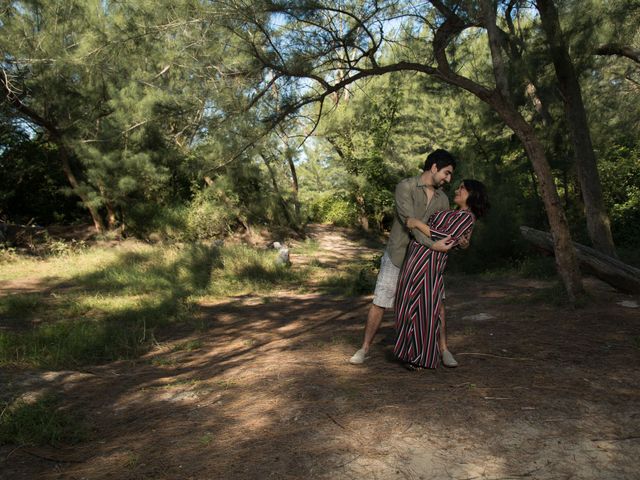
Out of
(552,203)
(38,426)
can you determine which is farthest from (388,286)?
(552,203)

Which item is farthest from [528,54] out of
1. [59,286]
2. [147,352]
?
[59,286]

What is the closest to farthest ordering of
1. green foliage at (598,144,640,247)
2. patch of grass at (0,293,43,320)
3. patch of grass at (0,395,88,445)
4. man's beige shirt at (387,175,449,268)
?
1. patch of grass at (0,395,88,445)
2. man's beige shirt at (387,175,449,268)
3. patch of grass at (0,293,43,320)
4. green foliage at (598,144,640,247)

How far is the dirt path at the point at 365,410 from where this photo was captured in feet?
7.79

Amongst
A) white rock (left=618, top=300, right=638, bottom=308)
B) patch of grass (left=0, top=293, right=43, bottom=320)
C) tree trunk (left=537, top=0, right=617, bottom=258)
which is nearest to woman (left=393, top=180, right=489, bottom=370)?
white rock (left=618, top=300, right=638, bottom=308)

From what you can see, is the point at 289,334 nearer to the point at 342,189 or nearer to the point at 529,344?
the point at 529,344

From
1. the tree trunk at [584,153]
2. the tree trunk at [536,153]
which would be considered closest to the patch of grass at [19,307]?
the tree trunk at [536,153]

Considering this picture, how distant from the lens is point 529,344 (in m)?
4.45

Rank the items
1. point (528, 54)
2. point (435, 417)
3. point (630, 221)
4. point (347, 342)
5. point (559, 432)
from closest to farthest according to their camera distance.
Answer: point (559, 432)
point (435, 417)
point (347, 342)
point (528, 54)
point (630, 221)

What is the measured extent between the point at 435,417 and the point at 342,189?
A: 17.4 m

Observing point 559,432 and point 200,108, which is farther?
point 200,108

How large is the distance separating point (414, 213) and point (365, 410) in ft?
4.52

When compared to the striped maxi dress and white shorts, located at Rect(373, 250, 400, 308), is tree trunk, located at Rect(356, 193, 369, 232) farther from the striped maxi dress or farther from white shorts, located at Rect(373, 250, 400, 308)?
the striped maxi dress

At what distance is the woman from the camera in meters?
3.49

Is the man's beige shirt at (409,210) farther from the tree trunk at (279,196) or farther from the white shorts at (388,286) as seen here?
the tree trunk at (279,196)
